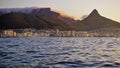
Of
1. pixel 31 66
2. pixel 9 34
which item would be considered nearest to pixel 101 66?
pixel 31 66

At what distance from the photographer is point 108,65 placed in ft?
57.1

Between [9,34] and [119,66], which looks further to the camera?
[9,34]

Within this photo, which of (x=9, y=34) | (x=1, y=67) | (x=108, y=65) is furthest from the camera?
(x=9, y=34)

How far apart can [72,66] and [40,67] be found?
81.7 inches

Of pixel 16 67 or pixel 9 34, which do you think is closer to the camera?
pixel 16 67

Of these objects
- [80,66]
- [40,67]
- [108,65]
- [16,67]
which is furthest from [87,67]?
[16,67]

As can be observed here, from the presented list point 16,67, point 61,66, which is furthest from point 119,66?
point 16,67

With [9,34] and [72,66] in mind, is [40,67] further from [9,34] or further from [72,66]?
[9,34]

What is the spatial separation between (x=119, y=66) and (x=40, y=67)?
4.94 meters

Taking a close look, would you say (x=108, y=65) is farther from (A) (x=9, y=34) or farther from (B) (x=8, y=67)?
(A) (x=9, y=34)

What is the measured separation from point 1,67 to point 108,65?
6.78m

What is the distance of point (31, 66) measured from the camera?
54.3 feet

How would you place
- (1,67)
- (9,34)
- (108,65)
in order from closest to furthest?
(1,67) → (108,65) → (9,34)

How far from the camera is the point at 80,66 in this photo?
17.0 meters
